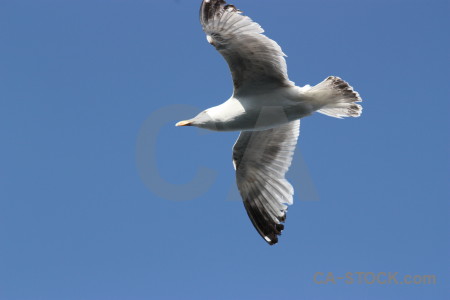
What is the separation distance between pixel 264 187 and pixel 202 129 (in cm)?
162

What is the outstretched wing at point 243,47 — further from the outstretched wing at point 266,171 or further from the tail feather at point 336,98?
the outstretched wing at point 266,171

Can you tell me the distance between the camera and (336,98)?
8.02m

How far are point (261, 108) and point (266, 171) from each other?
157cm

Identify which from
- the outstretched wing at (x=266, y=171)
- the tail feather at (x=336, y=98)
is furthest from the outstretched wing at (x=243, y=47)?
the outstretched wing at (x=266, y=171)

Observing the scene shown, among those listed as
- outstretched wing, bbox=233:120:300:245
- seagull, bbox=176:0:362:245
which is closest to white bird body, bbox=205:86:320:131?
seagull, bbox=176:0:362:245

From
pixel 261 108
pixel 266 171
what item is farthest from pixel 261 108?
pixel 266 171

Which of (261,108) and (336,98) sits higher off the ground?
(336,98)

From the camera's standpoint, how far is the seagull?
7.39 meters

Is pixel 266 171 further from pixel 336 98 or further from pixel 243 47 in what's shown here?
pixel 243 47

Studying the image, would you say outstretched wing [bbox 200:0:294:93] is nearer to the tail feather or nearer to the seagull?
the seagull

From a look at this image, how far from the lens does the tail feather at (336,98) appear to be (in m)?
7.94

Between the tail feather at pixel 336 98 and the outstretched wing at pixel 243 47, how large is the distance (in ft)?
1.28

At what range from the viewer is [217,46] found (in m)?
7.50

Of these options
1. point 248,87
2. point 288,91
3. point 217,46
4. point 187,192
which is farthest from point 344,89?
point 187,192
